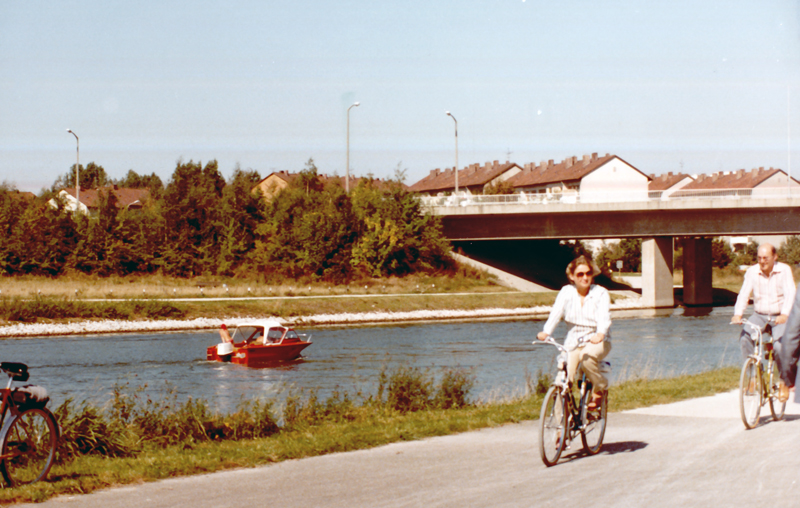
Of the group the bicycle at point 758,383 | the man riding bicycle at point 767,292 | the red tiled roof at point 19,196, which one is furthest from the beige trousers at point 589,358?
the red tiled roof at point 19,196

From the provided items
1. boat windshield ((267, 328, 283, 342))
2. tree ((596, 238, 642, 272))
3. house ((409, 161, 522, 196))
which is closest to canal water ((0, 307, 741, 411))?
boat windshield ((267, 328, 283, 342))

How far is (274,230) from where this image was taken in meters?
62.6

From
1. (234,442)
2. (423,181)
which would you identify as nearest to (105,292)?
(234,442)

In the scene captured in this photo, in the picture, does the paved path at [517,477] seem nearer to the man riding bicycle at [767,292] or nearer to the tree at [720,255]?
the man riding bicycle at [767,292]

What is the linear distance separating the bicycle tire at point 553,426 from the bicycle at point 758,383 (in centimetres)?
254

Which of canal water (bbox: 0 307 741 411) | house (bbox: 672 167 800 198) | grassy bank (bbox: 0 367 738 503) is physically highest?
house (bbox: 672 167 800 198)

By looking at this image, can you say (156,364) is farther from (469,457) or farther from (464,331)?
(469,457)

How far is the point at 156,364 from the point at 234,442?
2014 cm

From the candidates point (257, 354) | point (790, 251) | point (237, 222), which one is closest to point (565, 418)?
point (257, 354)

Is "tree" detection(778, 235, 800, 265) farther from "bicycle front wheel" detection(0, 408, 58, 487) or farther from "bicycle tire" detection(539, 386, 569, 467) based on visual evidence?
"bicycle front wheel" detection(0, 408, 58, 487)

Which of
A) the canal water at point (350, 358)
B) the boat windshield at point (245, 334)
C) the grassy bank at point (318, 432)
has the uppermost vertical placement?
the grassy bank at point (318, 432)

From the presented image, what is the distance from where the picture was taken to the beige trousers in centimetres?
802

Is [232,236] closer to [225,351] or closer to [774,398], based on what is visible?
[225,351]

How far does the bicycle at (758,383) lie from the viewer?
31.0 ft
